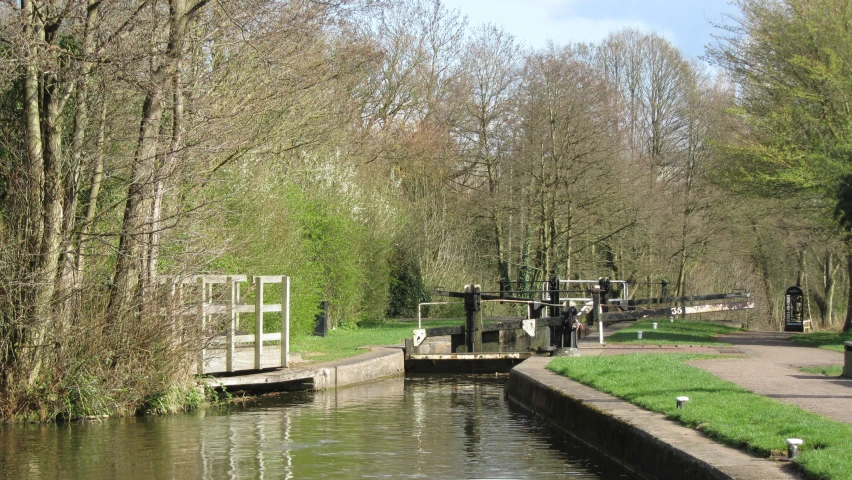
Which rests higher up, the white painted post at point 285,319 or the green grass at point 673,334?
the white painted post at point 285,319

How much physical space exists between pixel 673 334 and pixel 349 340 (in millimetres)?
8291

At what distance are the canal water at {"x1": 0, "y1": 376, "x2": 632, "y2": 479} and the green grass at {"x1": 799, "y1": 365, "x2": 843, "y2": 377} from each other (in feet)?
14.7

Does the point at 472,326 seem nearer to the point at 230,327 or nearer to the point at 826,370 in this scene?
the point at 230,327

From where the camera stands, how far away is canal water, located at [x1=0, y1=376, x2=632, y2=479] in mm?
9789

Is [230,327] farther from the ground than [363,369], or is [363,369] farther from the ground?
[230,327]

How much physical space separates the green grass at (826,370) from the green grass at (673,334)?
6409mm

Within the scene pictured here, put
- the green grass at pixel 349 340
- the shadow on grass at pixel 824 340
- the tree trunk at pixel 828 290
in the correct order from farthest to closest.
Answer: the tree trunk at pixel 828 290, the shadow on grass at pixel 824 340, the green grass at pixel 349 340

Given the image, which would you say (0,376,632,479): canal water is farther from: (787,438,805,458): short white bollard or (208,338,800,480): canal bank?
(787,438,805,458): short white bollard

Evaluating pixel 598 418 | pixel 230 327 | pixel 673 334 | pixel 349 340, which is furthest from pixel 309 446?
pixel 673 334

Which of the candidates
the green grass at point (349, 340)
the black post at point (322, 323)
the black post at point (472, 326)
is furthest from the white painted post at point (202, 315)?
the black post at point (322, 323)

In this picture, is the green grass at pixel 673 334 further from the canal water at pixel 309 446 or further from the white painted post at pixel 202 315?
the white painted post at pixel 202 315

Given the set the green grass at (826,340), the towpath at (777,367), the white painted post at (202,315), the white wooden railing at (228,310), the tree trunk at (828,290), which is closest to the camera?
the towpath at (777,367)

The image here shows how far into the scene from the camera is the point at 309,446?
1126 cm

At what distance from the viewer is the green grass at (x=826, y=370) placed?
47.5 feet
